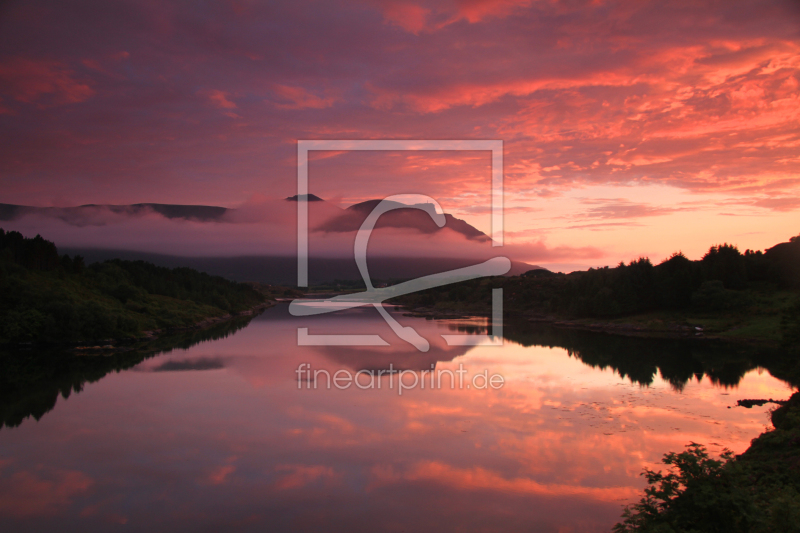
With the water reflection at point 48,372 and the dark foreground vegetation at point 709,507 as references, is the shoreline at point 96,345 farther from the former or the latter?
the dark foreground vegetation at point 709,507

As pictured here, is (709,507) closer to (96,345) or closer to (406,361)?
(406,361)

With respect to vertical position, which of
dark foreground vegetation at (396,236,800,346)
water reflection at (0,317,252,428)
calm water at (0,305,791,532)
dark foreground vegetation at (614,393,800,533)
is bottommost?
water reflection at (0,317,252,428)

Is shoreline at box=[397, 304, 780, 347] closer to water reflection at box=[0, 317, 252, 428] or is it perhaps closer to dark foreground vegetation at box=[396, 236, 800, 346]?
dark foreground vegetation at box=[396, 236, 800, 346]

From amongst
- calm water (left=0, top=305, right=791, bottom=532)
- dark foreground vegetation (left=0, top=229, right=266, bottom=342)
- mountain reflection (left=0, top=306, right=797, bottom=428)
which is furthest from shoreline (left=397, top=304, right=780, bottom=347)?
dark foreground vegetation (left=0, top=229, right=266, bottom=342)

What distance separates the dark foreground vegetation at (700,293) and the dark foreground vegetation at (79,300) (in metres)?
56.1

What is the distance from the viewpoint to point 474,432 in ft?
60.8

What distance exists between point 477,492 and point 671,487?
579 centimetres

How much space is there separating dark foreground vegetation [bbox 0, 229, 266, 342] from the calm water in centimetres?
1837

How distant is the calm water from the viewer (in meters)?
12.1

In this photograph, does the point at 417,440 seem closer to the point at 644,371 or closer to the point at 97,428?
the point at 97,428

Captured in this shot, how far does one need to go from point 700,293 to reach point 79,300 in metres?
67.4

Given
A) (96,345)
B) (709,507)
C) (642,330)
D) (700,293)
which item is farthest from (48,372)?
(700,293)

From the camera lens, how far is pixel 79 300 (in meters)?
49.9

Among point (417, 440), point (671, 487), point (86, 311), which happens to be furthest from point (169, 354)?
point (671, 487)
